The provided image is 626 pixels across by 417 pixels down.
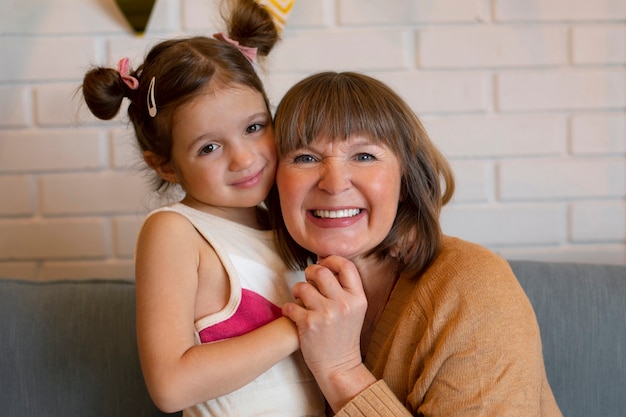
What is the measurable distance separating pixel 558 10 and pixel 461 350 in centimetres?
106

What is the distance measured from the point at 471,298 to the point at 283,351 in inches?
12.5

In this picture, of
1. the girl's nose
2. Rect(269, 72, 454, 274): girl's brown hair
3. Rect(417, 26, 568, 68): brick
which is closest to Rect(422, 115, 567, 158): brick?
Rect(417, 26, 568, 68): brick

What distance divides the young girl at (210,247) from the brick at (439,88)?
56cm

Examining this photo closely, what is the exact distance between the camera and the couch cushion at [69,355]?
1483mm

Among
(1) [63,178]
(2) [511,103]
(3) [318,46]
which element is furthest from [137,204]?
(2) [511,103]

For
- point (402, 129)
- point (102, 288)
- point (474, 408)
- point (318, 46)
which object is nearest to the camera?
point (474, 408)

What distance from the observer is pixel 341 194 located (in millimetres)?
1196

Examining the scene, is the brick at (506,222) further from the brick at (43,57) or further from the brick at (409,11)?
the brick at (43,57)

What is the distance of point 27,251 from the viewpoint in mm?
1866

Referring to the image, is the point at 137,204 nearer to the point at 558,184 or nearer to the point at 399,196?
the point at 399,196

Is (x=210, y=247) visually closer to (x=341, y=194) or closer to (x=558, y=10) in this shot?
(x=341, y=194)

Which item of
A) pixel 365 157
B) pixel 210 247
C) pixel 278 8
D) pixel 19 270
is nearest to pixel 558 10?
pixel 278 8

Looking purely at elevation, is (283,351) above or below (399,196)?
below

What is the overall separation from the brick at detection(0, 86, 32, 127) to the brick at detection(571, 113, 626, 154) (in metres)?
1.40
